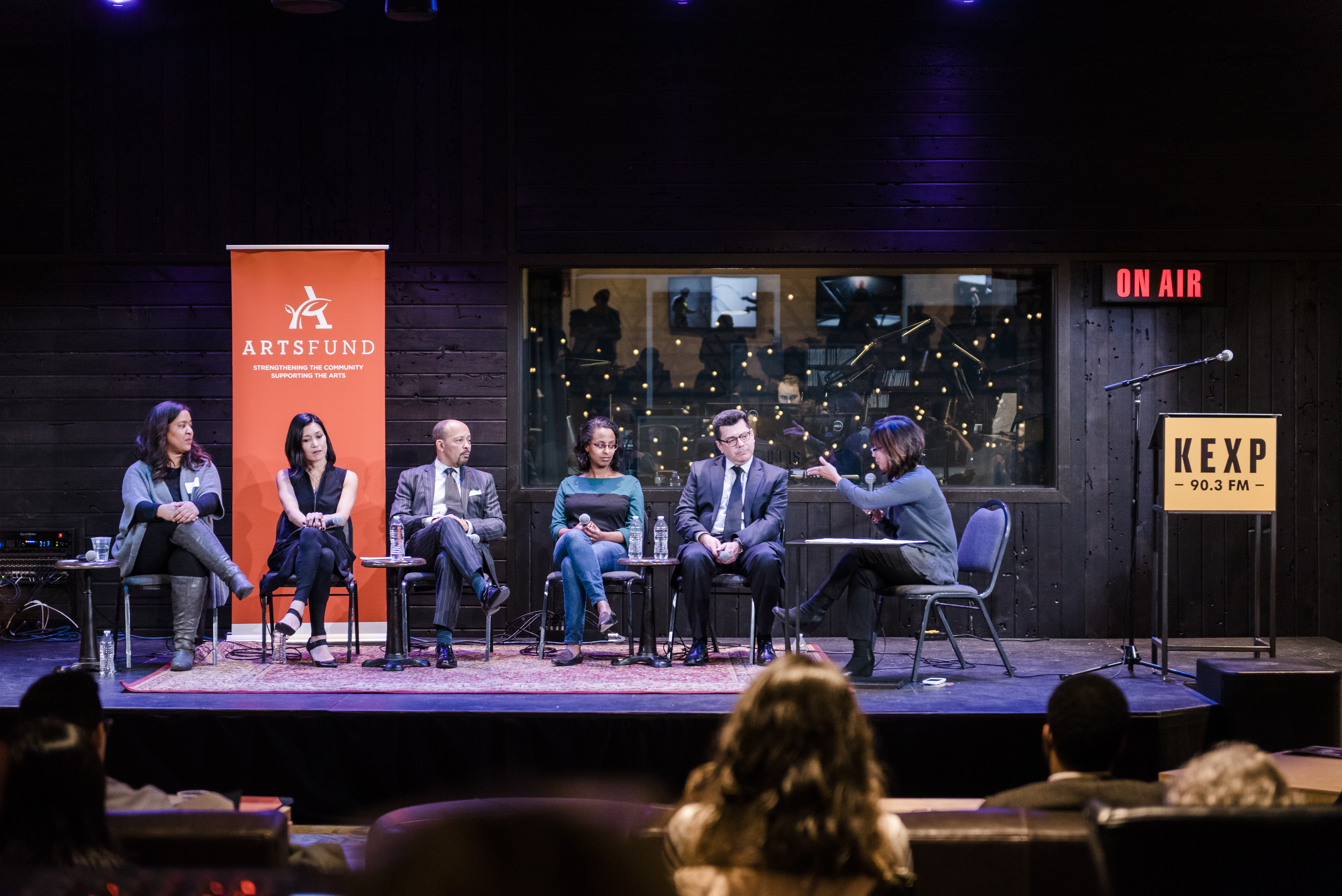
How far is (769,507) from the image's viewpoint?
5.54 m

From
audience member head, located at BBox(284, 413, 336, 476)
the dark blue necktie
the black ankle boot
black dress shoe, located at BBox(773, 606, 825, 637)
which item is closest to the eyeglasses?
the dark blue necktie

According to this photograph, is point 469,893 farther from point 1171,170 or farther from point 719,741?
point 1171,170

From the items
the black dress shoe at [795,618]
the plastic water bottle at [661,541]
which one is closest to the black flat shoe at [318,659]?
the plastic water bottle at [661,541]

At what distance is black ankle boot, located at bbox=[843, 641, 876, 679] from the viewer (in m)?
4.90

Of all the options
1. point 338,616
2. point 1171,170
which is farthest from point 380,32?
point 1171,170

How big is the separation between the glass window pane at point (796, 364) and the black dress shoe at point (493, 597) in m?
1.36

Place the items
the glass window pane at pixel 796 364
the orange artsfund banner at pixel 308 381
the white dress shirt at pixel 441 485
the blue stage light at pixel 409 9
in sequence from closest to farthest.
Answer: the white dress shirt at pixel 441 485 → the blue stage light at pixel 409 9 → the orange artsfund banner at pixel 308 381 → the glass window pane at pixel 796 364

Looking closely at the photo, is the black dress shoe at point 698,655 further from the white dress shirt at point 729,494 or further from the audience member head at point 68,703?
the audience member head at point 68,703

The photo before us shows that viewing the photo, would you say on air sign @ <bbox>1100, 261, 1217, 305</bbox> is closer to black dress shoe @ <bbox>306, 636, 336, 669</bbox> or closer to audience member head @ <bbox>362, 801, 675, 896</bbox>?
black dress shoe @ <bbox>306, 636, 336, 669</bbox>

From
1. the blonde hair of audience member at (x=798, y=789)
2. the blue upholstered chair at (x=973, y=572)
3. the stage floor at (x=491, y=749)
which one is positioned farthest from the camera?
the blue upholstered chair at (x=973, y=572)

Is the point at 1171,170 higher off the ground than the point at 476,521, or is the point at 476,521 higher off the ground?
the point at 1171,170

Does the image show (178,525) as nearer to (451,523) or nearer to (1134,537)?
(451,523)

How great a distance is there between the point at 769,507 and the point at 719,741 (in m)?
3.95

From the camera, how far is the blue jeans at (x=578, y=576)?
214 inches
